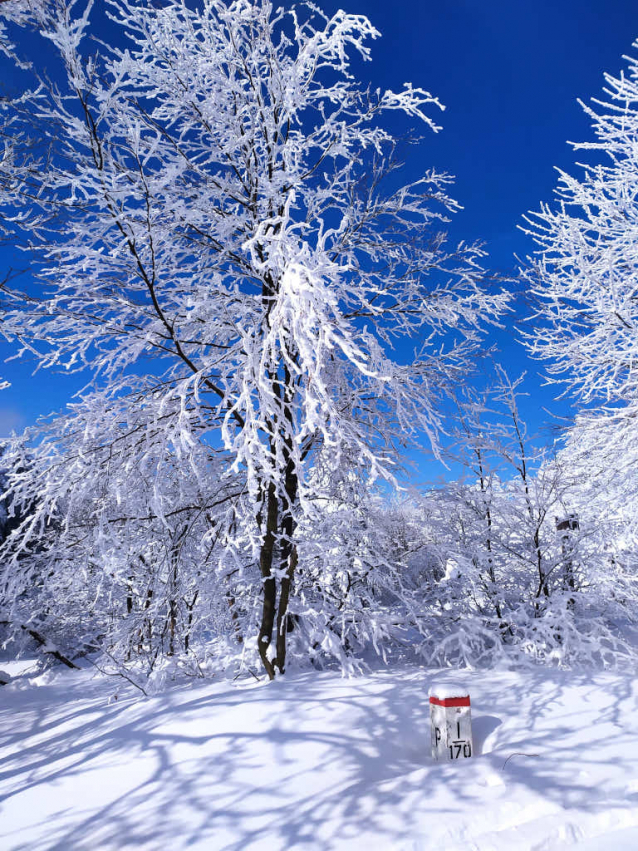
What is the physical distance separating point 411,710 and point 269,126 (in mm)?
4980


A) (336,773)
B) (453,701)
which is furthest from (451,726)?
(336,773)

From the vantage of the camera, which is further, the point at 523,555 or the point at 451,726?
the point at 523,555

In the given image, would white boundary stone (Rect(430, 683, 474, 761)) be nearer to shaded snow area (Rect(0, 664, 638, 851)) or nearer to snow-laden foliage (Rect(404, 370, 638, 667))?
shaded snow area (Rect(0, 664, 638, 851))

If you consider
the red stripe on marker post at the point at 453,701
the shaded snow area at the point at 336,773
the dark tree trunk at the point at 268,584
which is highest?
the dark tree trunk at the point at 268,584

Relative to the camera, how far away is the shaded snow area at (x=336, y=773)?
223 cm

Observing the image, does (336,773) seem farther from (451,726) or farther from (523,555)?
(523,555)

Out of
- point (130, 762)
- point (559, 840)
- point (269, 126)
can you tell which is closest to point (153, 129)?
point (269, 126)

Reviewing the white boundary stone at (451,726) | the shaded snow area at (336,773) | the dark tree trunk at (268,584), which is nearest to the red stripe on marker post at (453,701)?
the white boundary stone at (451,726)

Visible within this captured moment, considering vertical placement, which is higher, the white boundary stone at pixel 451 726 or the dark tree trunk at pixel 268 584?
the dark tree trunk at pixel 268 584

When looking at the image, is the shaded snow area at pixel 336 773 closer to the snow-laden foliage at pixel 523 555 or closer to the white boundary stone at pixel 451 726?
the white boundary stone at pixel 451 726

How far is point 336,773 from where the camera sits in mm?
2738

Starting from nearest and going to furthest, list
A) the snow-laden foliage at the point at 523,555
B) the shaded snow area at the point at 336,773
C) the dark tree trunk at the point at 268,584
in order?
1. the shaded snow area at the point at 336,773
2. the dark tree trunk at the point at 268,584
3. the snow-laden foliage at the point at 523,555

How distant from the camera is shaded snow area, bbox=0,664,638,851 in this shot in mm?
2232

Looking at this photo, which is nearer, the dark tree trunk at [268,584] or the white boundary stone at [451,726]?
the white boundary stone at [451,726]
